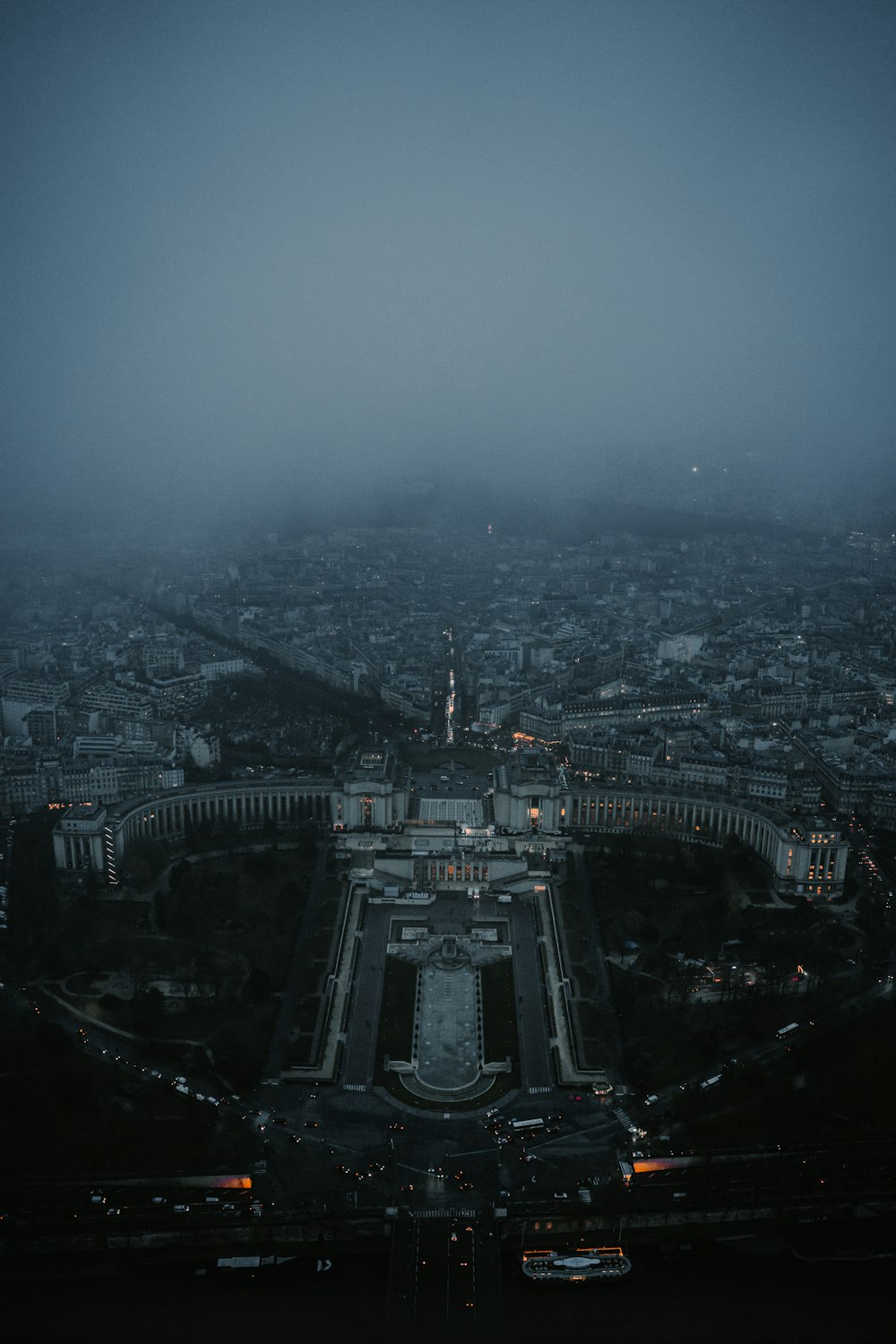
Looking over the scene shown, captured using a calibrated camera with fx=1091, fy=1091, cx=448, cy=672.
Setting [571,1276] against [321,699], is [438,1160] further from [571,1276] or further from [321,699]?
[321,699]

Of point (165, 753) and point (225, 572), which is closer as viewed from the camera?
point (165, 753)

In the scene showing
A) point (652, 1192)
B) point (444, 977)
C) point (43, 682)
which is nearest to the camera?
point (652, 1192)

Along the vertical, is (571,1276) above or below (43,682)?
below

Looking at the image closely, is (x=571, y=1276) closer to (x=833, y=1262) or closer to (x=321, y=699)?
(x=833, y=1262)

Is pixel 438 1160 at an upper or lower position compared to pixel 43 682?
lower

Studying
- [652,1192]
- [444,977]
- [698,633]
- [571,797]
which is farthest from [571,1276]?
[698,633]

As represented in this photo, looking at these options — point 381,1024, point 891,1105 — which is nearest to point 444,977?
point 381,1024

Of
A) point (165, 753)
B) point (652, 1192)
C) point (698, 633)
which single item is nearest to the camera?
point (652, 1192)

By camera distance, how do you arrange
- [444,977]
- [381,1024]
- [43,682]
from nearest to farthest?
1. [381,1024]
2. [444,977]
3. [43,682]

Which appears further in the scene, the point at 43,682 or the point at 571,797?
the point at 43,682
